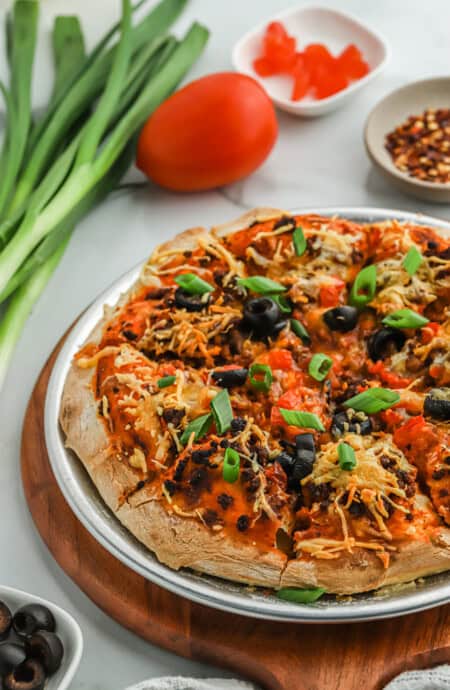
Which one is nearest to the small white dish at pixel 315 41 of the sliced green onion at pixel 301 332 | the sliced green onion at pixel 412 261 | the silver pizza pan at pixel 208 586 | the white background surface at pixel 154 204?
the white background surface at pixel 154 204

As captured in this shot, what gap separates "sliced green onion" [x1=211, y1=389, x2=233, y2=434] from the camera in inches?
158

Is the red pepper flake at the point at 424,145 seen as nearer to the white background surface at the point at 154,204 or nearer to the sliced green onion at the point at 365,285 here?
the white background surface at the point at 154,204

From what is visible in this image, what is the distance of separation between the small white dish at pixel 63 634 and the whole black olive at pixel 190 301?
154 cm

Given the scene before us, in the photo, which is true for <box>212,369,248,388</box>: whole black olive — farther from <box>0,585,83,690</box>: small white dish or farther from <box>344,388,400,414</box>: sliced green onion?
<box>0,585,83,690</box>: small white dish

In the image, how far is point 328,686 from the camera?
145 inches

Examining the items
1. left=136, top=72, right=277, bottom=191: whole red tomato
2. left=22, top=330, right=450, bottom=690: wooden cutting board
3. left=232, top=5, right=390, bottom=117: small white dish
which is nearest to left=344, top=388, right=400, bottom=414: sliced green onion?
left=22, top=330, right=450, bottom=690: wooden cutting board

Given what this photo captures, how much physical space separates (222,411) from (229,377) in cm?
24

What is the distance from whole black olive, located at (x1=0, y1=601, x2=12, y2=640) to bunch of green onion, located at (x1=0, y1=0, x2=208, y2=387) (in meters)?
1.55

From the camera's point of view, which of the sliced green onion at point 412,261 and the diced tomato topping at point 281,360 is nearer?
the diced tomato topping at point 281,360

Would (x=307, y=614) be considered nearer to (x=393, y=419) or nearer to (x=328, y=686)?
(x=328, y=686)

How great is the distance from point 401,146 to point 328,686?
3.70 metres

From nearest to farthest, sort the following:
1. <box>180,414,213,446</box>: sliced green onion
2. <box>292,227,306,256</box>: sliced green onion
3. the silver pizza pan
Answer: the silver pizza pan
<box>180,414,213,446</box>: sliced green onion
<box>292,227,306,256</box>: sliced green onion

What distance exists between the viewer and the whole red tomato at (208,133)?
5980mm

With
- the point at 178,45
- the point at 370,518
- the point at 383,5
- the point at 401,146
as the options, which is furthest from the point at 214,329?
the point at 383,5
